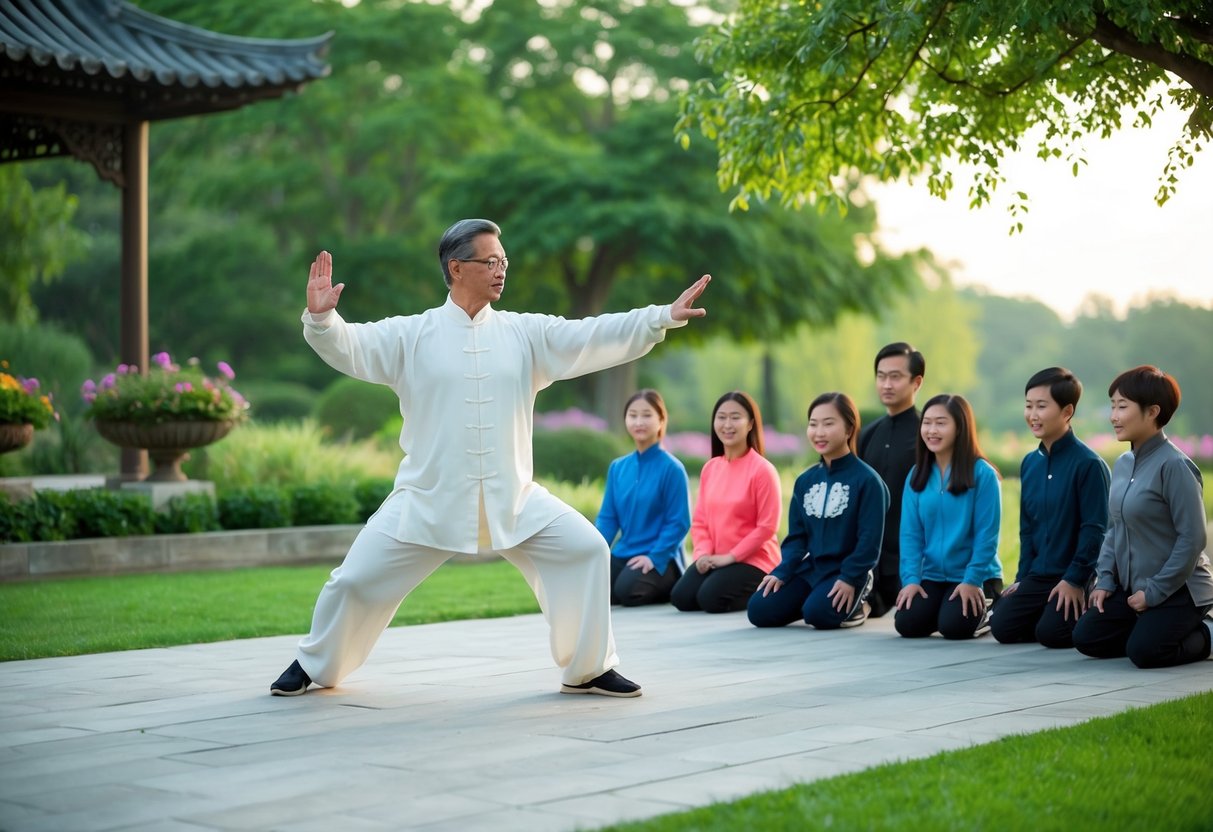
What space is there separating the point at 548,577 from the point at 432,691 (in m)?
0.76

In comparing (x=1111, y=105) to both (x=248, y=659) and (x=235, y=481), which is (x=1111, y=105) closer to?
(x=248, y=659)

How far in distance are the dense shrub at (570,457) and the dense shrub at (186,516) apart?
613 cm

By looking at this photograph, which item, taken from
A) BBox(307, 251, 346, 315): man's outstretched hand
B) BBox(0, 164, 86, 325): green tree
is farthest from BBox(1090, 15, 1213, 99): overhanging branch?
BBox(0, 164, 86, 325): green tree

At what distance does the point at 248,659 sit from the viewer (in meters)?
7.16

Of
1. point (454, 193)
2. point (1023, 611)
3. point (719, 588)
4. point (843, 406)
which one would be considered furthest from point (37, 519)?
point (454, 193)

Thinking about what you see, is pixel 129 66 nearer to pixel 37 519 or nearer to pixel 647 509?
pixel 37 519

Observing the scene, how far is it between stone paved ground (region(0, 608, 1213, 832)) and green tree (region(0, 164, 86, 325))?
16.5 metres

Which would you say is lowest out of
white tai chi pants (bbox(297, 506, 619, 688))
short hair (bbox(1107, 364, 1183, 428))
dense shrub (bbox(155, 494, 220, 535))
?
white tai chi pants (bbox(297, 506, 619, 688))

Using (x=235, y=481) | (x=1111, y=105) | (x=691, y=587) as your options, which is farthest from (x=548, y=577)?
(x=235, y=481)

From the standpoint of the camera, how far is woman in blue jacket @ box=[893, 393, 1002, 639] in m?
7.80

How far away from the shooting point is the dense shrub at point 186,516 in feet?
39.3

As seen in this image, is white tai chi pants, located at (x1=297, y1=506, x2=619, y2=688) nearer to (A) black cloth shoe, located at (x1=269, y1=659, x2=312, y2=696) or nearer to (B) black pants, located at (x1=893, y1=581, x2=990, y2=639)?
(A) black cloth shoe, located at (x1=269, y1=659, x2=312, y2=696)

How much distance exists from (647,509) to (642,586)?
54cm

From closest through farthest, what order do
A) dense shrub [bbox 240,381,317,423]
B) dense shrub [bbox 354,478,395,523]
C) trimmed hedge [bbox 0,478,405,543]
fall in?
trimmed hedge [bbox 0,478,405,543], dense shrub [bbox 354,478,395,523], dense shrub [bbox 240,381,317,423]
